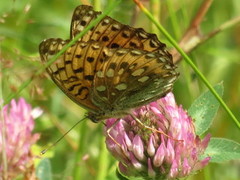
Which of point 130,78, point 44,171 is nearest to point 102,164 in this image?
point 44,171

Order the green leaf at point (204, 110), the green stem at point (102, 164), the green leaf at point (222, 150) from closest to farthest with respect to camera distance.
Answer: the green leaf at point (222, 150), the green leaf at point (204, 110), the green stem at point (102, 164)

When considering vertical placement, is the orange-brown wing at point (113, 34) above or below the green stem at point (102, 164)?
above

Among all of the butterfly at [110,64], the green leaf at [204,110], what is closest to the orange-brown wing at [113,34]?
the butterfly at [110,64]

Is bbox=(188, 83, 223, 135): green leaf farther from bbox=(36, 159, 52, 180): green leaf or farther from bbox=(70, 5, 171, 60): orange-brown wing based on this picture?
bbox=(36, 159, 52, 180): green leaf

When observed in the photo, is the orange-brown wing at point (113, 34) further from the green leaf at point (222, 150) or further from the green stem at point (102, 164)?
the green stem at point (102, 164)

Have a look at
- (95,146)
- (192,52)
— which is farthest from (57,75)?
(95,146)

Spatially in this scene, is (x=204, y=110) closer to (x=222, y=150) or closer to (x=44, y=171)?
(x=222, y=150)
